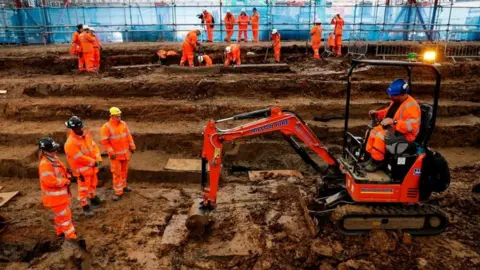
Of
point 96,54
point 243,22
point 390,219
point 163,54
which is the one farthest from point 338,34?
point 390,219

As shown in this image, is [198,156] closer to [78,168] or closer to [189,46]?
[78,168]

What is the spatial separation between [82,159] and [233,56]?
9000 mm

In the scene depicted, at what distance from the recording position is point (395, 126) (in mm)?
5461

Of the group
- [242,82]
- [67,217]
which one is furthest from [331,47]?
[67,217]

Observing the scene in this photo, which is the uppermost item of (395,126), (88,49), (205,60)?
(88,49)

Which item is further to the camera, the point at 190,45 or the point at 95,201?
the point at 190,45

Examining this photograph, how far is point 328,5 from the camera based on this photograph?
72.5 ft

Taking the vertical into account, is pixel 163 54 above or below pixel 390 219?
above

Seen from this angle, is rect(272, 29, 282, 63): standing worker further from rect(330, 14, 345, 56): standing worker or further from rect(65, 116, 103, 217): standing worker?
rect(65, 116, 103, 217): standing worker

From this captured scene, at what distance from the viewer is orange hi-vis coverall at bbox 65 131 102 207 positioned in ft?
22.9

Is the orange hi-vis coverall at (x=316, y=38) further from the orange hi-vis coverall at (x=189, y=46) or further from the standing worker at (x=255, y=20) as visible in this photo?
the orange hi-vis coverall at (x=189, y=46)

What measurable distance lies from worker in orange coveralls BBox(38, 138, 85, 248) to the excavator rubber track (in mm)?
4193

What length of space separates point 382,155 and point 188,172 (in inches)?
186

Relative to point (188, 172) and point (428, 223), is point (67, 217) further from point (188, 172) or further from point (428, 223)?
point (428, 223)
